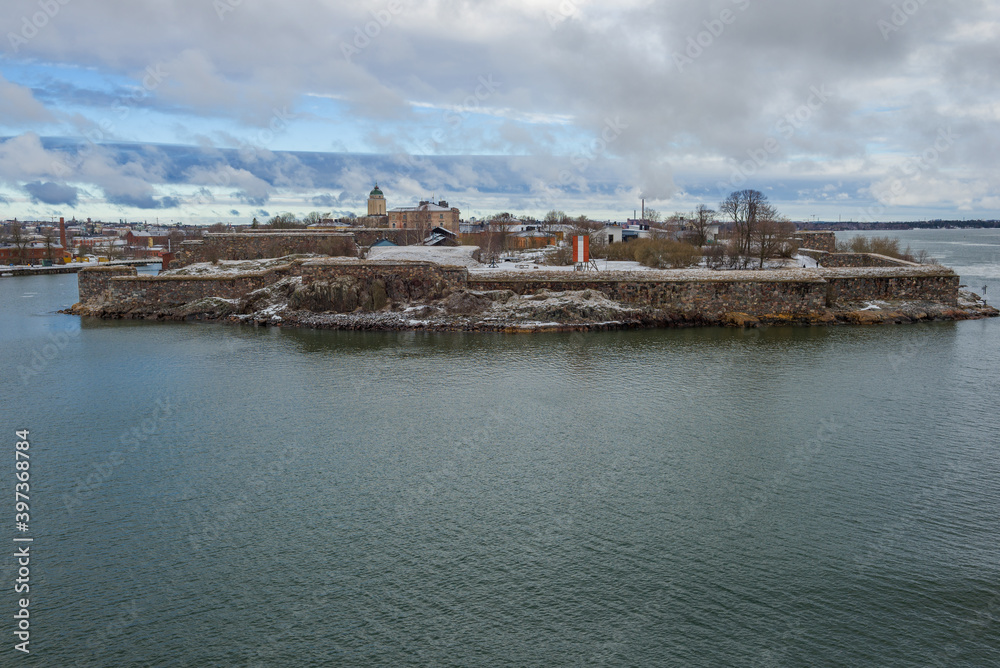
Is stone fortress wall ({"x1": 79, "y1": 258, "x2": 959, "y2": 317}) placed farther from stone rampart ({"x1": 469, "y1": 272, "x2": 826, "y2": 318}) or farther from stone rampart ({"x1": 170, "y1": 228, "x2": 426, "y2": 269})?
stone rampart ({"x1": 170, "y1": 228, "x2": 426, "y2": 269})

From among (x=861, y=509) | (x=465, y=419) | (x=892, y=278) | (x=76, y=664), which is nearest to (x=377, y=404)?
(x=465, y=419)

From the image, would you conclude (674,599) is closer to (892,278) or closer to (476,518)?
(476,518)

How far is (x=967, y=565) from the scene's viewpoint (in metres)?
10.6

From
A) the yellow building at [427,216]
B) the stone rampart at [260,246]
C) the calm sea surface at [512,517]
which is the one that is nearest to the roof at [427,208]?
the yellow building at [427,216]

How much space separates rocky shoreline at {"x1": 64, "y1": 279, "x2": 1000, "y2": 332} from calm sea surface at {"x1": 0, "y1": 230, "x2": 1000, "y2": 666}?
30.9 ft

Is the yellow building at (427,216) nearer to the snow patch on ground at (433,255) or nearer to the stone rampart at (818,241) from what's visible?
the snow patch on ground at (433,255)

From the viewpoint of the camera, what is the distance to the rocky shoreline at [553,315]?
3294 cm

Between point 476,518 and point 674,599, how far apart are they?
157 inches

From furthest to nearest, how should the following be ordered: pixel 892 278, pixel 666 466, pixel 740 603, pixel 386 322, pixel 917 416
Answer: pixel 892 278, pixel 386 322, pixel 917 416, pixel 666 466, pixel 740 603

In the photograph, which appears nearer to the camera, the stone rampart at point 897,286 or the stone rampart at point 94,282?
the stone rampart at point 897,286

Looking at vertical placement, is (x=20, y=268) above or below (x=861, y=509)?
above

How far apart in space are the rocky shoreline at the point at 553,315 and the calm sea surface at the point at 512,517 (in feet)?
30.9

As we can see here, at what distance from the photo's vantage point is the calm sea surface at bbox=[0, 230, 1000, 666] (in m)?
9.05

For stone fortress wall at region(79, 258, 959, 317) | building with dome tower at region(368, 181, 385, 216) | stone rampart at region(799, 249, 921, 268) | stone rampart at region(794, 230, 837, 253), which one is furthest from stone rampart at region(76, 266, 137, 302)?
building with dome tower at region(368, 181, 385, 216)
